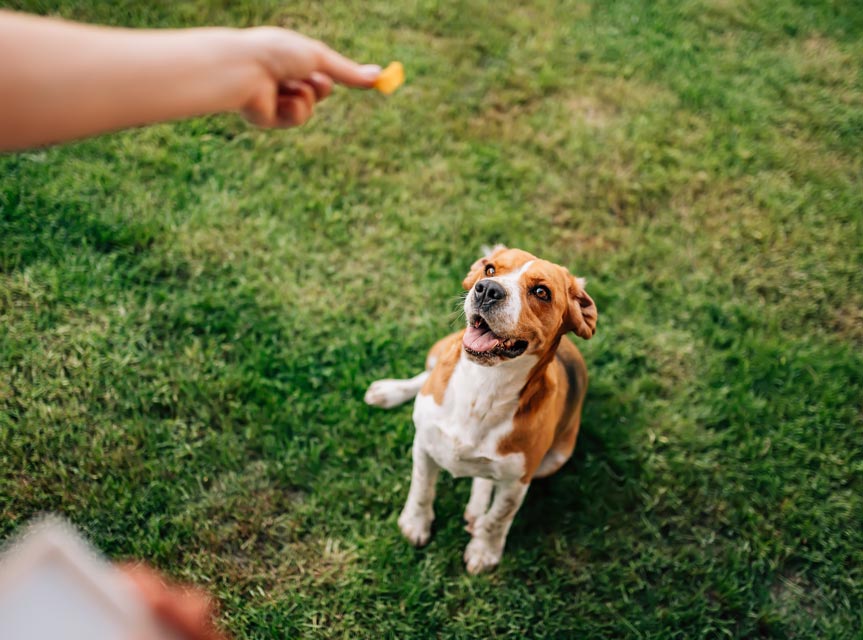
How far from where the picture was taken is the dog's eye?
91.6 inches

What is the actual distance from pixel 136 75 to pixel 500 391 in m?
1.65

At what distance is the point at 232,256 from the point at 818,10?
18.6 ft

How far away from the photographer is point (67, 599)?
2.41 feet

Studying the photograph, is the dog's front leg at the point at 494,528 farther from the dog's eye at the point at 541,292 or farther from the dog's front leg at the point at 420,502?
the dog's eye at the point at 541,292

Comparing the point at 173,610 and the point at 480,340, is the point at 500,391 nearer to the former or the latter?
the point at 480,340

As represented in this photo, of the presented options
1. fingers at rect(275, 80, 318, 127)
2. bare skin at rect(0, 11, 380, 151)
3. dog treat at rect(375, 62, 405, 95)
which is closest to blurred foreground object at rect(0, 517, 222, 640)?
bare skin at rect(0, 11, 380, 151)

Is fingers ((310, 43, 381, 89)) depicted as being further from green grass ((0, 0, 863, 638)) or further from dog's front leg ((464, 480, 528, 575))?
green grass ((0, 0, 863, 638))

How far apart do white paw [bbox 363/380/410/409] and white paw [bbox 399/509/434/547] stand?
0.57 meters

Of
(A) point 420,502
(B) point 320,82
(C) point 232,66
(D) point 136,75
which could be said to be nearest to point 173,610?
(D) point 136,75

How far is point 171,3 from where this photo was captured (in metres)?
4.93

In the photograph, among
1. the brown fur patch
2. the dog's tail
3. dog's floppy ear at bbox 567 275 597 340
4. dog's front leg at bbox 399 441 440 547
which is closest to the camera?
dog's floppy ear at bbox 567 275 597 340

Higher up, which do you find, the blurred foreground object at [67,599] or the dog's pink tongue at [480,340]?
the blurred foreground object at [67,599]

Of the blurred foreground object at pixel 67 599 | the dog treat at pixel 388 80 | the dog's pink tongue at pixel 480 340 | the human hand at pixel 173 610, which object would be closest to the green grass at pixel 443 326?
the dog's pink tongue at pixel 480 340

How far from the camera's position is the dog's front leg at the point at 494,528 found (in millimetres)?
2818
